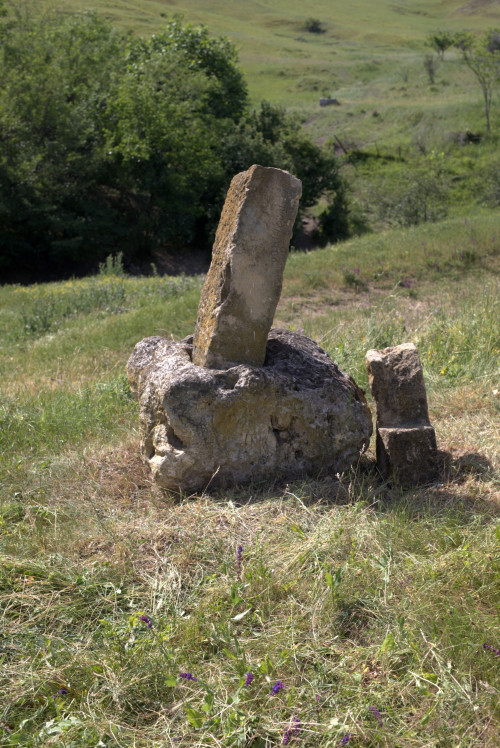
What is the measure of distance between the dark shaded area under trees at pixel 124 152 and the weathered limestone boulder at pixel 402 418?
1851 cm

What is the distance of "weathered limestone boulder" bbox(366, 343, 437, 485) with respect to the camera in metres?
4.18

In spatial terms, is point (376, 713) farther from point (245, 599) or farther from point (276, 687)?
point (245, 599)

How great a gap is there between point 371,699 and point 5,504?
2481 mm

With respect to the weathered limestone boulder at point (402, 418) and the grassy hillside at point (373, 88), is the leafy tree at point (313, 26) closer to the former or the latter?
the grassy hillside at point (373, 88)

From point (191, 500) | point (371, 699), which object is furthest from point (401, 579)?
point (191, 500)

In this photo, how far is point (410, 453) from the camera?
165 inches

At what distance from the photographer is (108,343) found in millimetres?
9719

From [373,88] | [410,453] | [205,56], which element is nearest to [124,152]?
[205,56]

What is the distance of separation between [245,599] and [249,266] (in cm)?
210

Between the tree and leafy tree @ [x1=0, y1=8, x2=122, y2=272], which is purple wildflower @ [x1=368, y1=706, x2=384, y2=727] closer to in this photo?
leafy tree @ [x1=0, y1=8, x2=122, y2=272]

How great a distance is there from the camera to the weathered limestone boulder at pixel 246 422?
4043 millimetres

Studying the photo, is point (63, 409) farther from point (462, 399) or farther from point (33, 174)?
point (33, 174)

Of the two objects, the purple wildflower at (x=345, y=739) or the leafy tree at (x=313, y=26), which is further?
the leafy tree at (x=313, y=26)

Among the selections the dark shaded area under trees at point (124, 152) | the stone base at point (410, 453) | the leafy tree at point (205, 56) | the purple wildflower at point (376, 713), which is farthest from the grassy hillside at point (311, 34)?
the purple wildflower at point (376, 713)
